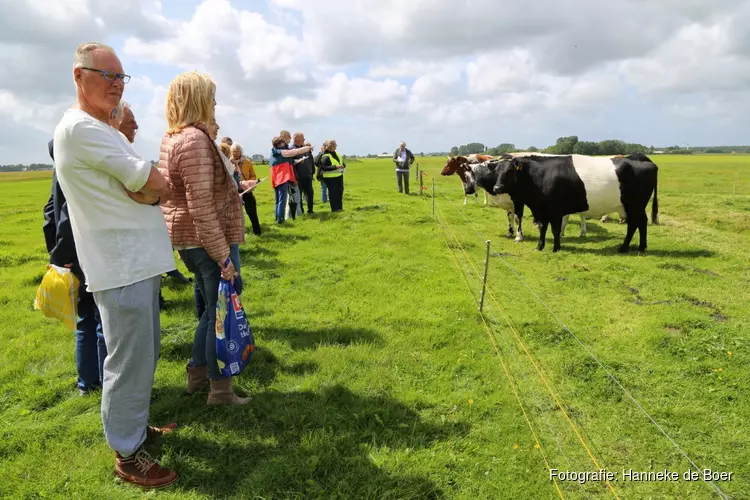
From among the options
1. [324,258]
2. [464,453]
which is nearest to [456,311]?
[464,453]

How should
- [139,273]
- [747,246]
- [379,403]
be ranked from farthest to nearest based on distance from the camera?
[747,246]
[379,403]
[139,273]

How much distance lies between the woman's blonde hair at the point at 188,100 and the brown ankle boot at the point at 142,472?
2.14 meters

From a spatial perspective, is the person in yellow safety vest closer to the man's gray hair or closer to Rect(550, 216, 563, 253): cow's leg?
Rect(550, 216, 563, 253): cow's leg

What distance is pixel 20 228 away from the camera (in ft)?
44.4

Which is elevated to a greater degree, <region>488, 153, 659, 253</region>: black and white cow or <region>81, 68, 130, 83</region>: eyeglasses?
<region>81, 68, 130, 83</region>: eyeglasses

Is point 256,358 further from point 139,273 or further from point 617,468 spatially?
point 617,468

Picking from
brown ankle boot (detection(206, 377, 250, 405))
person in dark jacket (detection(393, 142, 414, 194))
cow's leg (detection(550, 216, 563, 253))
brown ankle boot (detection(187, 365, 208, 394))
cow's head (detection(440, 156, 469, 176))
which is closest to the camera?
brown ankle boot (detection(206, 377, 250, 405))

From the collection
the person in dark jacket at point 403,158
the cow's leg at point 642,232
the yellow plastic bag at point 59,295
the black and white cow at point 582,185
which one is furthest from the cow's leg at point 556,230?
the person in dark jacket at point 403,158

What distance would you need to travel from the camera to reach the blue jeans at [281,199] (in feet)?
35.6

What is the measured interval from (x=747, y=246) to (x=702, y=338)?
6.17m

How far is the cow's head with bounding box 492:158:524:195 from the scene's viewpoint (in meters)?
8.88

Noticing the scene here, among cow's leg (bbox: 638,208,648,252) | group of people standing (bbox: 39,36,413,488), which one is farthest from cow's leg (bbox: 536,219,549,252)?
group of people standing (bbox: 39,36,413,488)

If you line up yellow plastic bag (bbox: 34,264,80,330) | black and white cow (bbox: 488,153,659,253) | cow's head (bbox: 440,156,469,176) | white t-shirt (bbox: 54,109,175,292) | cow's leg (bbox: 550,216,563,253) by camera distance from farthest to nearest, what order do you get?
cow's head (bbox: 440,156,469,176)
cow's leg (bbox: 550,216,563,253)
black and white cow (bbox: 488,153,659,253)
yellow plastic bag (bbox: 34,264,80,330)
white t-shirt (bbox: 54,109,175,292)

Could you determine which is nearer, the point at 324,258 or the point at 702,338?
the point at 702,338
